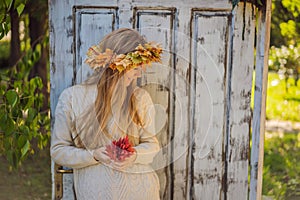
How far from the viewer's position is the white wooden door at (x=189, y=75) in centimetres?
395

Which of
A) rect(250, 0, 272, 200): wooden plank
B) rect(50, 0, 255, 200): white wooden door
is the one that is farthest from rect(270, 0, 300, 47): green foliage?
rect(50, 0, 255, 200): white wooden door

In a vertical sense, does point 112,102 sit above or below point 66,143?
above

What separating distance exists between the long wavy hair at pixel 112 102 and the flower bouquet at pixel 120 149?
0.41 feet

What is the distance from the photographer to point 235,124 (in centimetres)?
407

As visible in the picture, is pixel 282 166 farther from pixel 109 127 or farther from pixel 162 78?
pixel 109 127

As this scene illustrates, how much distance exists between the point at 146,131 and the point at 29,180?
3.56 m

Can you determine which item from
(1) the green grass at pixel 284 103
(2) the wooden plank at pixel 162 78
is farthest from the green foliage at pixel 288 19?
(2) the wooden plank at pixel 162 78

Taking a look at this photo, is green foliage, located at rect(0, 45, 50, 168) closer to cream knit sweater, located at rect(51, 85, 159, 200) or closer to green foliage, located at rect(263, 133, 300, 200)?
cream knit sweater, located at rect(51, 85, 159, 200)

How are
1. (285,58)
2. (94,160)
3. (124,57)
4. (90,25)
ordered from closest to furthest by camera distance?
(124,57) → (94,160) → (90,25) → (285,58)

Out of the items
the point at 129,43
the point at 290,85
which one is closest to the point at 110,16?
the point at 129,43

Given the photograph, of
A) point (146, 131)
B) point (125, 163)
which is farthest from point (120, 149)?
point (146, 131)

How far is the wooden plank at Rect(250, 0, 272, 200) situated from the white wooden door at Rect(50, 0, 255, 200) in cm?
6

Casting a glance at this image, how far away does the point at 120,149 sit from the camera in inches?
139

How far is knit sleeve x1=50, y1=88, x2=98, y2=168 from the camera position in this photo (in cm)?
361
